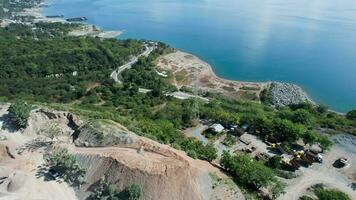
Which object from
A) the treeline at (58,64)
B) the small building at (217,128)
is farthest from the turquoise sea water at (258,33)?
the small building at (217,128)

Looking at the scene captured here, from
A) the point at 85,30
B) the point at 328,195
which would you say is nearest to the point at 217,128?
the point at 328,195

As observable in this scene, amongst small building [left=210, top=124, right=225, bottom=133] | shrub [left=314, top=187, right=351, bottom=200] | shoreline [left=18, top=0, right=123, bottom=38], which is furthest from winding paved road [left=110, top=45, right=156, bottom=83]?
shrub [left=314, top=187, right=351, bottom=200]

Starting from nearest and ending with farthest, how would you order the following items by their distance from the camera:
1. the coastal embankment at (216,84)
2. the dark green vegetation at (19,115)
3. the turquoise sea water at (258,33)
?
the dark green vegetation at (19,115), the coastal embankment at (216,84), the turquoise sea water at (258,33)

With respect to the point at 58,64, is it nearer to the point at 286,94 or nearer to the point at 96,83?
the point at 96,83

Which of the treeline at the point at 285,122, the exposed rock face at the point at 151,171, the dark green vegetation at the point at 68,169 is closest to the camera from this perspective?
the exposed rock face at the point at 151,171

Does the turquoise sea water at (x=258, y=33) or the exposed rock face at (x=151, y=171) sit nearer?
the exposed rock face at (x=151, y=171)

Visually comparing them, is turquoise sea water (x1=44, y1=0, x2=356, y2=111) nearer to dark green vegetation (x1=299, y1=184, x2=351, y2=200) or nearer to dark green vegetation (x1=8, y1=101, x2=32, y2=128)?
dark green vegetation (x1=299, y1=184, x2=351, y2=200)

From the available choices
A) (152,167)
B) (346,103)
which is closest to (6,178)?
(152,167)

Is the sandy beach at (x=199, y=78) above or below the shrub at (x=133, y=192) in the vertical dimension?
below

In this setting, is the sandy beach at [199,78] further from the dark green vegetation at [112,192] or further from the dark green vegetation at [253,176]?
the dark green vegetation at [112,192]
